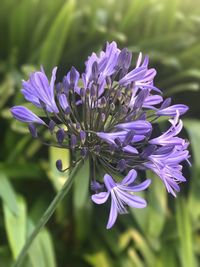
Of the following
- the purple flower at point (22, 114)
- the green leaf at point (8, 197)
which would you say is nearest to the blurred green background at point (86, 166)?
the green leaf at point (8, 197)

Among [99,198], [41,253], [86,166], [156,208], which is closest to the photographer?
[99,198]

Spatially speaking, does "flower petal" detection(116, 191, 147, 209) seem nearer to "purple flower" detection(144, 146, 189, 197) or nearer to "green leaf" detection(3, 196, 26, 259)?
"purple flower" detection(144, 146, 189, 197)

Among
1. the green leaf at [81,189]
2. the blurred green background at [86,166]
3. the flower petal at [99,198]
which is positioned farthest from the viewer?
the blurred green background at [86,166]

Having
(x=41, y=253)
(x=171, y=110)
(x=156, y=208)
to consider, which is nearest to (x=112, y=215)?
(x=171, y=110)

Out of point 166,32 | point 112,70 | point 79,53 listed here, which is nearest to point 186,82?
point 166,32

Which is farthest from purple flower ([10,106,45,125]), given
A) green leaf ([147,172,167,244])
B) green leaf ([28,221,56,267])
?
green leaf ([147,172,167,244])

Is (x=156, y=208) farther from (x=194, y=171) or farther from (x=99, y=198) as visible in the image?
(x=99, y=198)

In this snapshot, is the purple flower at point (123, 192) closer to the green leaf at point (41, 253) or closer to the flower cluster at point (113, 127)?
the flower cluster at point (113, 127)
